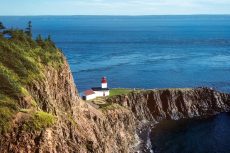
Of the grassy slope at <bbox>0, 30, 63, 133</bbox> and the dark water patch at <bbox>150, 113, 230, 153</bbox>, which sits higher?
the grassy slope at <bbox>0, 30, 63, 133</bbox>

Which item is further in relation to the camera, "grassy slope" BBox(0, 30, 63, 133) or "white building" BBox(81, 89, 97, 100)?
"white building" BBox(81, 89, 97, 100)

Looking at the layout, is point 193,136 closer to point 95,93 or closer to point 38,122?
point 95,93

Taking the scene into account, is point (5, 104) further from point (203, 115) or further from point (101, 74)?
point (101, 74)

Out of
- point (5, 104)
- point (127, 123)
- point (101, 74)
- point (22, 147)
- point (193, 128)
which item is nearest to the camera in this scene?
point (22, 147)

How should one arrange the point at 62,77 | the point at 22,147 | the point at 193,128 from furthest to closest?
the point at 193,128, the point at 62,77, the point at 22,147

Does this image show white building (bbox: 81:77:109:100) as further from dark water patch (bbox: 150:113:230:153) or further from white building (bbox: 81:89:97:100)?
dark water patch (bbox: 150:113:230:153)

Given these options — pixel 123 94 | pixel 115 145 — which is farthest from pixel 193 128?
pixel 115 145

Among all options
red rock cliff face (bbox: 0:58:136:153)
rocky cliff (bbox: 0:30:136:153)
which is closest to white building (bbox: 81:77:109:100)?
red rock cliff face (bbox: 0:58:136:153)
